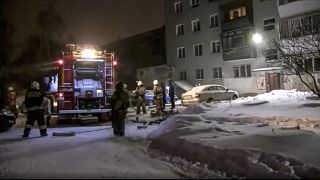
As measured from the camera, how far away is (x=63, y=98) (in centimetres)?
1716

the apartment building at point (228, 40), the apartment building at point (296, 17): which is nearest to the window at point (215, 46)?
the apartment building at point (228, 40)

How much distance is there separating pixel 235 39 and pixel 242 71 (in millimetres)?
3135

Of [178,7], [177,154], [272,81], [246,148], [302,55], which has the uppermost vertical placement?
[178,7]

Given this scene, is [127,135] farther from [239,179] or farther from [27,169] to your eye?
[239,179]

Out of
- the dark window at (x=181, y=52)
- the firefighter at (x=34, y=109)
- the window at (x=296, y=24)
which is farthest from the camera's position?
the dark window at (x=181, y=52)

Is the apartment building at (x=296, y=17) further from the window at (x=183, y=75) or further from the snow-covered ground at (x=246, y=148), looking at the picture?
the snow-covered ground at (x=246, y=148)

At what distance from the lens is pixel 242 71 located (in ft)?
129

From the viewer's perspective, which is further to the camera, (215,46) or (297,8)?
(215,46)

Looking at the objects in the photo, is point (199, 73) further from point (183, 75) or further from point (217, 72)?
point (217, 72)

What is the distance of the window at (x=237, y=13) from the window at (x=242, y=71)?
480 centimetres

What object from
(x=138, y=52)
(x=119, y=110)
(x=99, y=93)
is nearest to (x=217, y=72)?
(x=138, y=52)

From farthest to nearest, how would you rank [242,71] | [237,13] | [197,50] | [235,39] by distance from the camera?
[197,50] < [237,13] < [235,39] < [242,71]

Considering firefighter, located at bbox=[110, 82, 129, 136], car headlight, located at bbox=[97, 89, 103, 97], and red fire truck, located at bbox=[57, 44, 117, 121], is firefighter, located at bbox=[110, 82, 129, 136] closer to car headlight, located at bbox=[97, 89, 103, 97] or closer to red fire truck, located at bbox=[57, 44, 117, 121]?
red fire truck, located at bbox=[57, 44, 117, 121]

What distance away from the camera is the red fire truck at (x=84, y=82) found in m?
17.3
